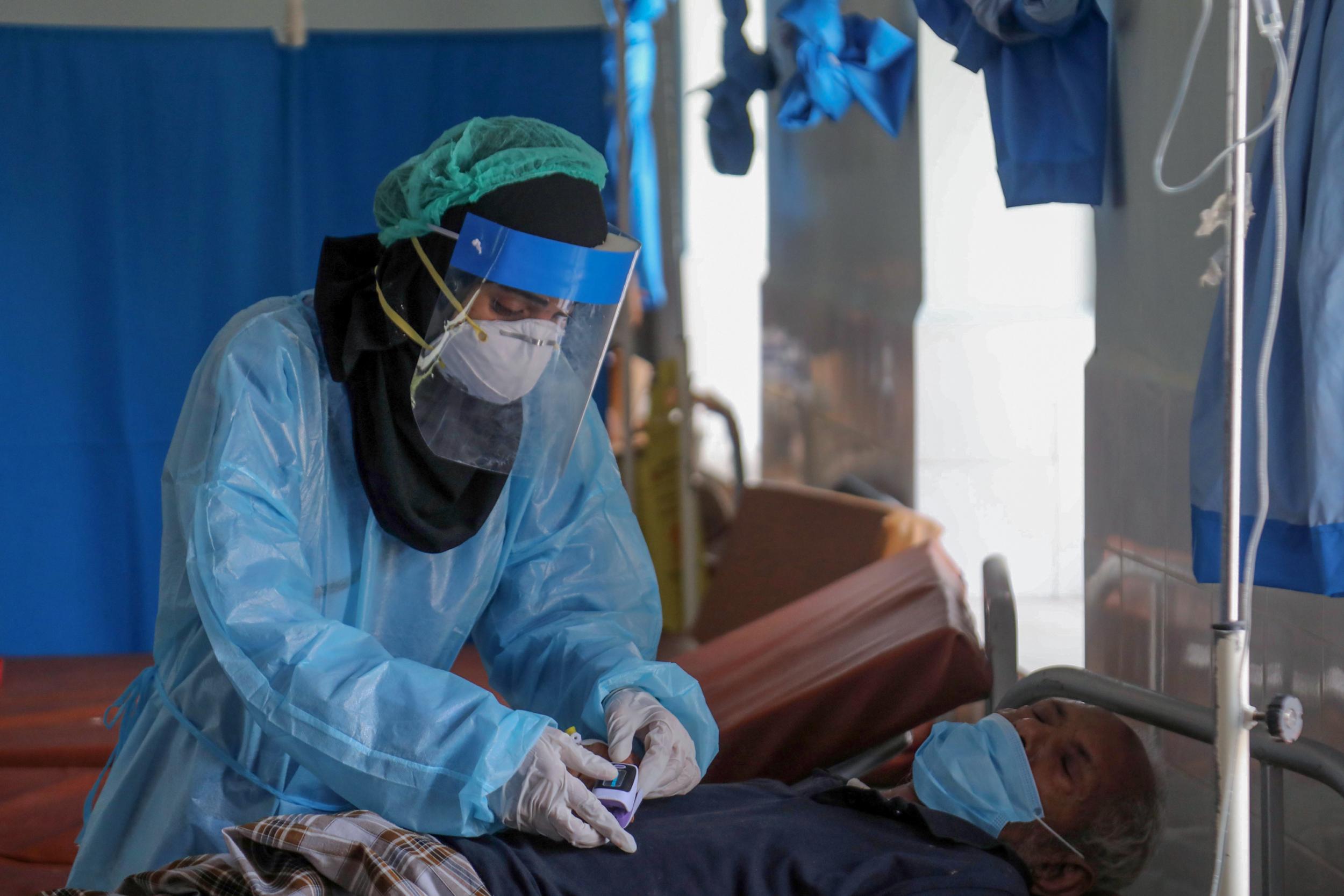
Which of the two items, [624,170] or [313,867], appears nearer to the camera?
[313,867]

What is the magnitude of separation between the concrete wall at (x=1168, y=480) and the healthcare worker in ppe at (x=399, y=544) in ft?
3.02

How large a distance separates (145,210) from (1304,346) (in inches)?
136

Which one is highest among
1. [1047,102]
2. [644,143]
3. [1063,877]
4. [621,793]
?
[644,143]

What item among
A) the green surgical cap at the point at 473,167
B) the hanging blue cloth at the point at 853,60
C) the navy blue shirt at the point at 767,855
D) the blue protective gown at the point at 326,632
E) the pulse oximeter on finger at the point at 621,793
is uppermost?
the hanging blue cloth at the point at 853,60

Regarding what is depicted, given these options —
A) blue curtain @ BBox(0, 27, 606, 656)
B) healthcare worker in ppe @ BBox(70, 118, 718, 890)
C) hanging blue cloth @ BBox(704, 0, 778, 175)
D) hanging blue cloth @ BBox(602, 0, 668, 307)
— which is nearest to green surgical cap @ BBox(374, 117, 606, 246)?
healthcare worker in ppe @ BBox(70, 118, 718, 890)

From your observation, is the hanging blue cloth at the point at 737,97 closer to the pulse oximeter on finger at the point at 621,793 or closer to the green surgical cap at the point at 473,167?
the green surgical cap at the point at 473,167

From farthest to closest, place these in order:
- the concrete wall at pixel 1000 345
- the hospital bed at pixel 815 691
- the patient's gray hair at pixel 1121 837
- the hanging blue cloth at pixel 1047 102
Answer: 1. the concrete wall at pixel 1000 345
2. the hanging blue cloth at pixel 1047 102
3. the hospital bed at pixel 815 691
4. the patient's gray hair at pixel 1121 837

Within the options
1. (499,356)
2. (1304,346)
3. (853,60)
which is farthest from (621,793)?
(853,60)

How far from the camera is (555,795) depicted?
60.1 inches

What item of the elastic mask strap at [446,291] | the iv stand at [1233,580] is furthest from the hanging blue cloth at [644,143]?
the iv stand at [1233,580]

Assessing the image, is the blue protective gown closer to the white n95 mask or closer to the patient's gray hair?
the white n95 mask

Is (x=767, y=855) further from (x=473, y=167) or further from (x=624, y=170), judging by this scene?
(x=624, y=170)

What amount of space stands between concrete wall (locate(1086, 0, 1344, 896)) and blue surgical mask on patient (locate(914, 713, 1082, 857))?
1.38 feet

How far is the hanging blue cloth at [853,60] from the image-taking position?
11.2ft
